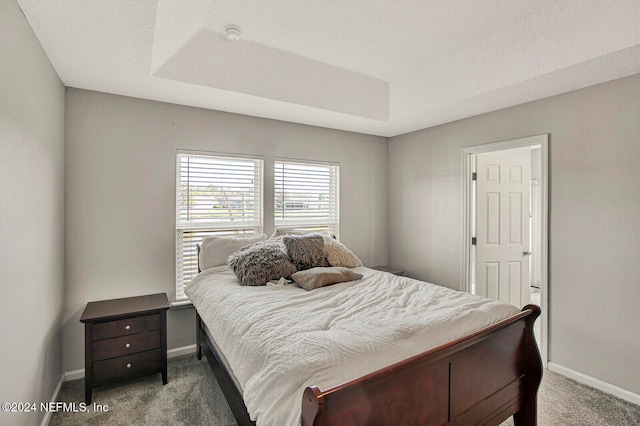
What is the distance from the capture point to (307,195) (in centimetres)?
389

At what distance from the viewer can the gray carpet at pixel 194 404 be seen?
A: 214 cm

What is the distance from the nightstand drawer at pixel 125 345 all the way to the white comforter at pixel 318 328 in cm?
45

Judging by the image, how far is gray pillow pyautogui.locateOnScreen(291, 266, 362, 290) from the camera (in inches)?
98.0

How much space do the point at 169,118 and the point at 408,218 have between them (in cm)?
298

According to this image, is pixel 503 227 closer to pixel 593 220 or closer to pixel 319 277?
pixel 593 220

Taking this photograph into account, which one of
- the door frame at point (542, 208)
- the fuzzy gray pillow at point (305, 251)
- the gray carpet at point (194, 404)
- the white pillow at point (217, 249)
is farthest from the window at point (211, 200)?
the door frame at point (542, 208)

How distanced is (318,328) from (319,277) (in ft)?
2.78

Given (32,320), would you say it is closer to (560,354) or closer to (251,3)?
(251,3)

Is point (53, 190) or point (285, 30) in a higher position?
point (285, 30)

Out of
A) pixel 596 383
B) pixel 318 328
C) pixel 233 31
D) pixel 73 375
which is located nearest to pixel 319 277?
pixel 318 328

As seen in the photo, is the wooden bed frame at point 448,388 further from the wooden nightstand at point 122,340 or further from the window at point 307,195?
the window at point 307,195

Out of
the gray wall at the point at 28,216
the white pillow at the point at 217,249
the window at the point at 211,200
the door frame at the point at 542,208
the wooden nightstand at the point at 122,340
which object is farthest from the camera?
the window at the point at 211,200

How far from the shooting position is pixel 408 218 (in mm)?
4227

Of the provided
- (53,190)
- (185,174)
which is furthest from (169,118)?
(53,190)
